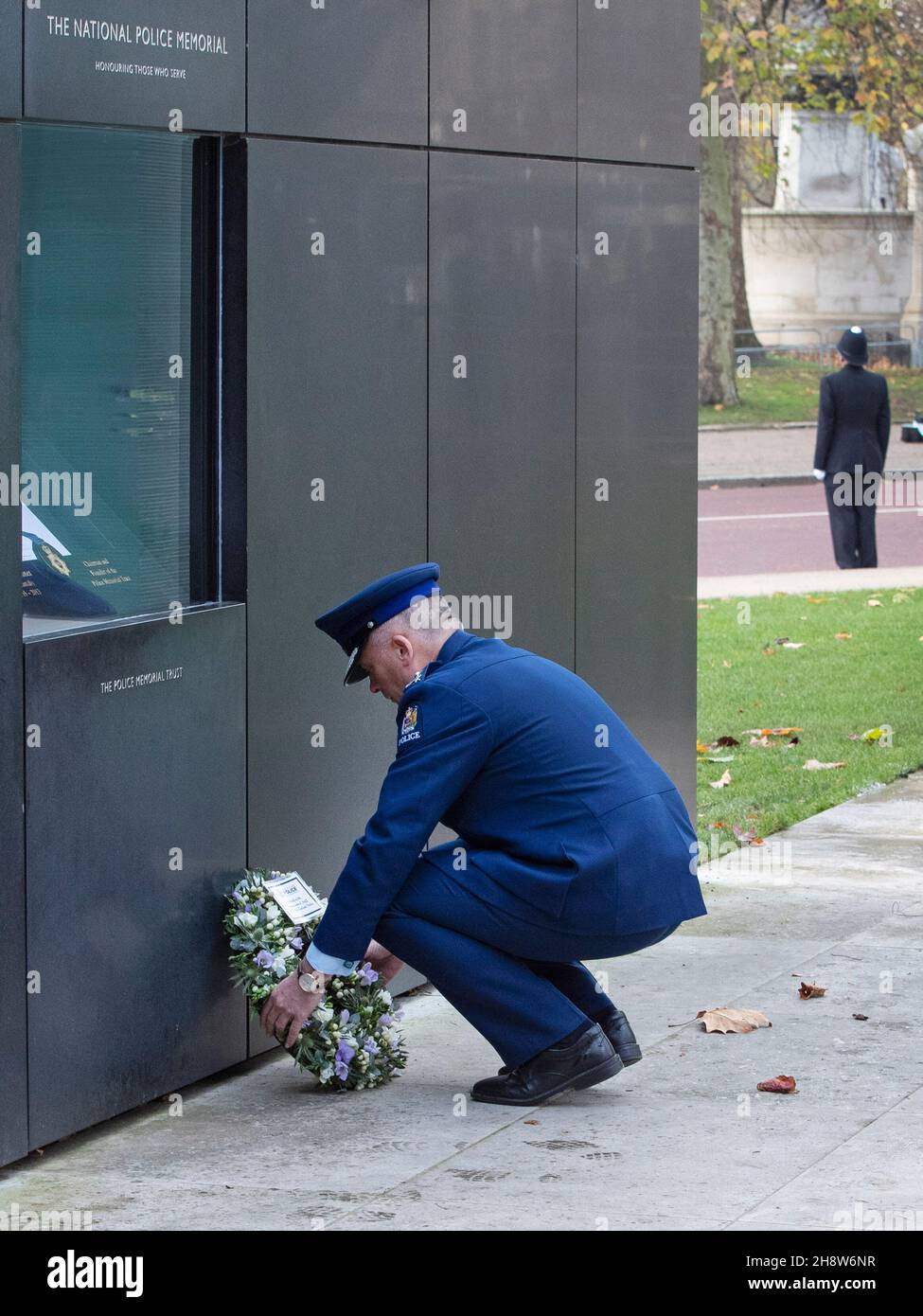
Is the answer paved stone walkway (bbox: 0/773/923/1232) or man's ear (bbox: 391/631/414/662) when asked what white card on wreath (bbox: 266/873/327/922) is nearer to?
paved stone walkway (bbox: 0/773/923/1232)

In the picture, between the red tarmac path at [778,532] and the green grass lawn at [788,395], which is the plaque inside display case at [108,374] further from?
the green grass lawn at [788,395]

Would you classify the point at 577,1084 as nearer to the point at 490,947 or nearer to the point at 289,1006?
the point at 490,947

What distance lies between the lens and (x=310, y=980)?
488 cm

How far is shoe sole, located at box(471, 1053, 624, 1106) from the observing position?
5.03m

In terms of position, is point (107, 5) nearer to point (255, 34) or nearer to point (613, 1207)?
point (255, 34)

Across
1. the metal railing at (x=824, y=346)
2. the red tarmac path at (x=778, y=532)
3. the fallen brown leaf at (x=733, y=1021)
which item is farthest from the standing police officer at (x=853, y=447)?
the metal railing at (x=824, y=346)

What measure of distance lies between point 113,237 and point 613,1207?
2.59 meters

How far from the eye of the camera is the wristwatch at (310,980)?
4.88 meters

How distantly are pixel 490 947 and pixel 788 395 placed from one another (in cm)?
2953

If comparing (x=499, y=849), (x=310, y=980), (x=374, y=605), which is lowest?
(x=310, y=980)

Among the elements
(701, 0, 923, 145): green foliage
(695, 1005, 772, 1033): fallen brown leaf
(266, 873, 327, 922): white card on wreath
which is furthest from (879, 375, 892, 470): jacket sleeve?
(701, 0, 923, 145): green foliage

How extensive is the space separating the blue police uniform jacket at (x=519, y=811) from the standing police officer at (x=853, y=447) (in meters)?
10.6

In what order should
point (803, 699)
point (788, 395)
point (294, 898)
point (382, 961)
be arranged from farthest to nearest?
point (788, 395) < point (803, 699) < point (294, 898) < point (382, 961)

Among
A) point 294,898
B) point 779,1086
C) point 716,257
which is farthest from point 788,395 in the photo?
point 779,1086
